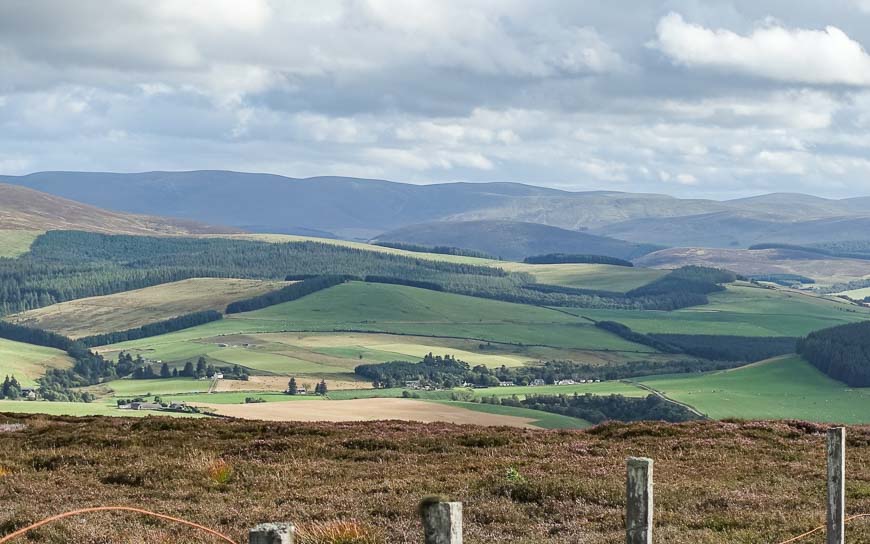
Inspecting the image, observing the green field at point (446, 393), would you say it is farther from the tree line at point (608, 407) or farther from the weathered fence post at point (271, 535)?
the weathered fence post at point (271, 535)

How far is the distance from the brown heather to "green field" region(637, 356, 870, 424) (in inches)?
3913

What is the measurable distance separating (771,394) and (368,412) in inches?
3281

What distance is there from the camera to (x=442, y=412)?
4567 inches

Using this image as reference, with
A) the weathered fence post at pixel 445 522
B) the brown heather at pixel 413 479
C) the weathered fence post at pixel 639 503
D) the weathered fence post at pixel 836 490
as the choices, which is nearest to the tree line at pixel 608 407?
the brown heather at pixel 413 479

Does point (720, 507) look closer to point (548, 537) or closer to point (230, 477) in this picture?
point (548, 537)

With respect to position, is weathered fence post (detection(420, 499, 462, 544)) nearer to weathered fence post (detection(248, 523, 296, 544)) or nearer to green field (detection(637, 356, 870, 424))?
weathered fence post (detection(248, 523, 296, 544))

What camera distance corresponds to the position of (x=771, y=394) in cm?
16362

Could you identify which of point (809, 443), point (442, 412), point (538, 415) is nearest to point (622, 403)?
point (538, 415)

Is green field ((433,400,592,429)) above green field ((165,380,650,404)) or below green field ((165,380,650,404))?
above

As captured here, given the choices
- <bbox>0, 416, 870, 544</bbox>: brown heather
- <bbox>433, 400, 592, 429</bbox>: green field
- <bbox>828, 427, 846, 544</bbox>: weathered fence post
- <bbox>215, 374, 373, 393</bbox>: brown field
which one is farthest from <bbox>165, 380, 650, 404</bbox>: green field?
<bbox>828, 427, 846, 544</bbox>: weathered fence post

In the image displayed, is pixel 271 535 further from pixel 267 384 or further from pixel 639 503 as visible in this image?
pixel 267 384

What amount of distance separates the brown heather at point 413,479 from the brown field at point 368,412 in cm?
5187

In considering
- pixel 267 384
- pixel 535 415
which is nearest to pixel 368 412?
pixel 535 415

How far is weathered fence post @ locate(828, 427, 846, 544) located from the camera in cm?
1388
